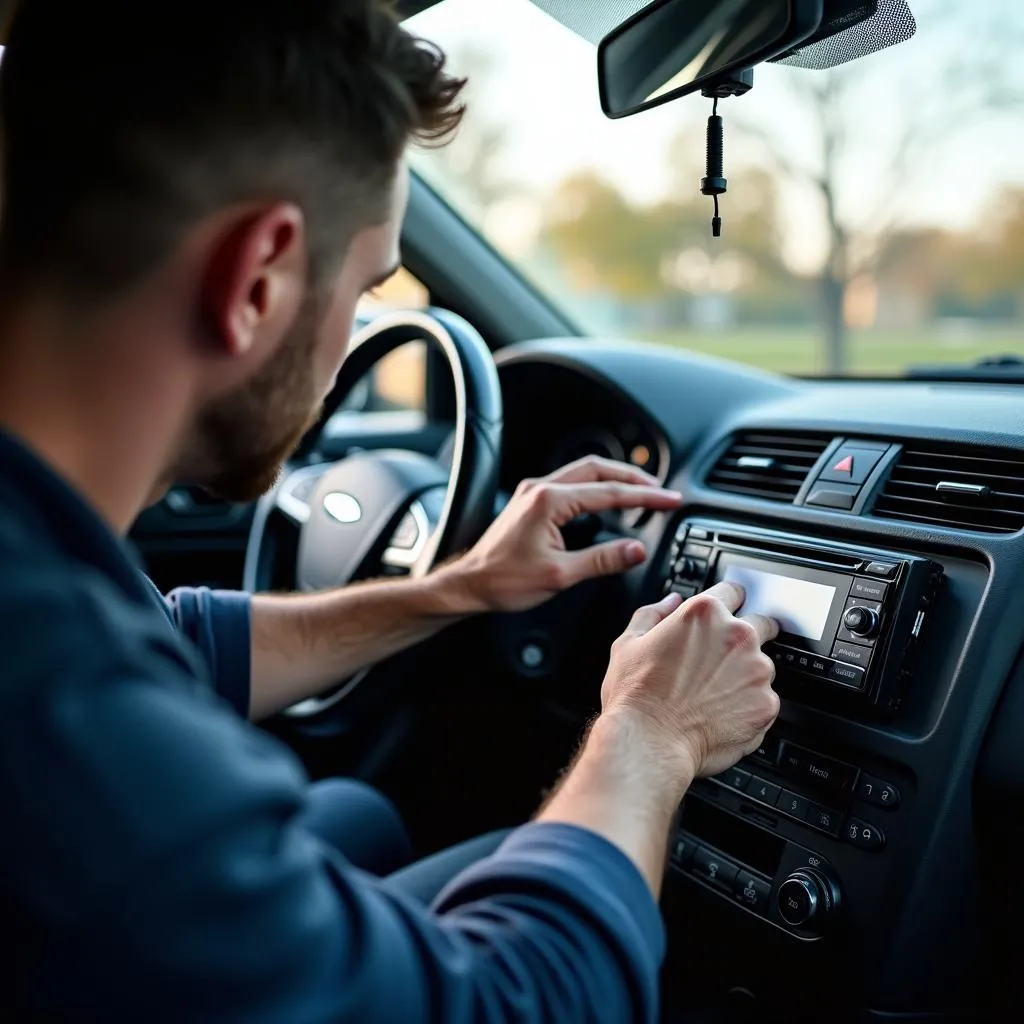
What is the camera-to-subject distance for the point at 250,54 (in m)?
0.94

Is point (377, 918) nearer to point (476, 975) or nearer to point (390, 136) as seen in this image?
point (476, 975)

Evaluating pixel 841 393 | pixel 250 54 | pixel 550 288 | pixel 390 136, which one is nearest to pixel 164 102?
pixel 250 54

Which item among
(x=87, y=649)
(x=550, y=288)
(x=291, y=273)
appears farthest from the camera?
(x=550, y=288)

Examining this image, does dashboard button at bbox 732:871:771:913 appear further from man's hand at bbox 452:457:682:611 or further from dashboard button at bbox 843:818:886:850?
man's hand at bbox 452:457:682:611

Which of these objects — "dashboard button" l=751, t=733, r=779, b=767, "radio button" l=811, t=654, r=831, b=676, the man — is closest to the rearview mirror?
the man

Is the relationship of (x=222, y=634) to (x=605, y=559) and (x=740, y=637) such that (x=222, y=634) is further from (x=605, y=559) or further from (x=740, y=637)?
(x=740, y=637)

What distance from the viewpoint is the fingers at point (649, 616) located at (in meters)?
1.37

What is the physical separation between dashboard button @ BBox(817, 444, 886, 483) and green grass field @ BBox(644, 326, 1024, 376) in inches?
23.9

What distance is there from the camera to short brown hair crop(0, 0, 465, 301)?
2.96 feet

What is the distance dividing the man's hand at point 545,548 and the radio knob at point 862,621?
41cm

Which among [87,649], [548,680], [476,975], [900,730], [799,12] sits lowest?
[548,680]

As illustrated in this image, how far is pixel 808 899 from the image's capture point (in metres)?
1.50

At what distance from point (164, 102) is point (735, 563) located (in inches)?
43.7

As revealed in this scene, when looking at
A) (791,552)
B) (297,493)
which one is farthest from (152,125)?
(297,493)
